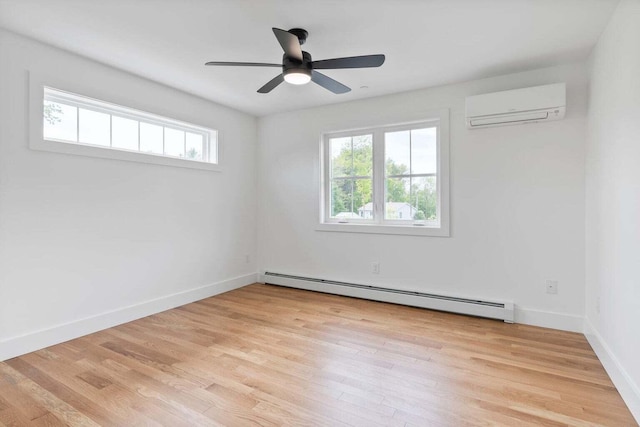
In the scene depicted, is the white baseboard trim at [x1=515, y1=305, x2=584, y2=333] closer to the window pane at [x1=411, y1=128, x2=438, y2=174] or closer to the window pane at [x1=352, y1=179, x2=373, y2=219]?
the window pane at [x1=411, y1=128, x2=438, y2=174]

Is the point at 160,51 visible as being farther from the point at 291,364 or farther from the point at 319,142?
the point at 291,364

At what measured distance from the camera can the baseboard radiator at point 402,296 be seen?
3270 millimetres

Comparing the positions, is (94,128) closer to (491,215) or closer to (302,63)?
(302,63)

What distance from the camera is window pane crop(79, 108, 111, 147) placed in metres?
2.98

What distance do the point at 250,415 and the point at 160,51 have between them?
9.30 ft

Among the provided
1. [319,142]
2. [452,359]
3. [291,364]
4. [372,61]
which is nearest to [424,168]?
[319,142]

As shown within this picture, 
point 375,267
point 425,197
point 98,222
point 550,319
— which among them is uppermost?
point 425,197

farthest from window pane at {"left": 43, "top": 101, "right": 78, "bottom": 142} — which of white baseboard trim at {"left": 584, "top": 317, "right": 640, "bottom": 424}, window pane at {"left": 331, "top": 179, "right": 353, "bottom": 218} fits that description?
white baseboard trim at {"left": 584, "top": 317, "right": 640, "bottom": 424}

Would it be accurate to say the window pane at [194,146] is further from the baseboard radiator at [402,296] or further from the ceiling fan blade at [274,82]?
the baseboard radiator at [402,296]

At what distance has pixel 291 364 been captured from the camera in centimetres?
238

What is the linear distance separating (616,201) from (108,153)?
4112 mm

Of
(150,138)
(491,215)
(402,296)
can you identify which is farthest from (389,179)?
(150,138)

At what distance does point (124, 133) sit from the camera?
330 cm

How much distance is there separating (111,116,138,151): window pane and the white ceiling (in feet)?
1.66
